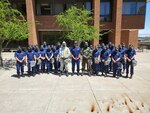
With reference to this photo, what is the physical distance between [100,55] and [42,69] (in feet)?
12.6

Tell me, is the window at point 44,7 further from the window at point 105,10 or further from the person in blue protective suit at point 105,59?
the person in blue protective suit at point 105,59

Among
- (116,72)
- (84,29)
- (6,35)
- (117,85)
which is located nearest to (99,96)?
(117,85)

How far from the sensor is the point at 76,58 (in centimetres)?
1043

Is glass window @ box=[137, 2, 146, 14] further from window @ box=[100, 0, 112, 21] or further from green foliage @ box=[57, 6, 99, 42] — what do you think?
green foliage @ box=[57, 6, 99, 42]

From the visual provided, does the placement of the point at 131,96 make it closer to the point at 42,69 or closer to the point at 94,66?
the point at 94,66

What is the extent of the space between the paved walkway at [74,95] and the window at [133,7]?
18529 millimetres

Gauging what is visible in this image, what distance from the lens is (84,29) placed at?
1688 centimetres

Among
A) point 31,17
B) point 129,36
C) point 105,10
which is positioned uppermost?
point 105,10

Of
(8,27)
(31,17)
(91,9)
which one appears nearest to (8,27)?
(8,27)

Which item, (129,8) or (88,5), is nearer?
Result: (88,5)

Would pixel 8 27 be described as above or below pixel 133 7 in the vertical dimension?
below

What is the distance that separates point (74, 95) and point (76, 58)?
359 cm

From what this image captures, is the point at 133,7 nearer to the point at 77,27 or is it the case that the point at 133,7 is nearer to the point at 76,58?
the point at 77,27

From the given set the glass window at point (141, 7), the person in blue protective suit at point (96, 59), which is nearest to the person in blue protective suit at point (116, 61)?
the person in blue protective suit at point (96, 59)
